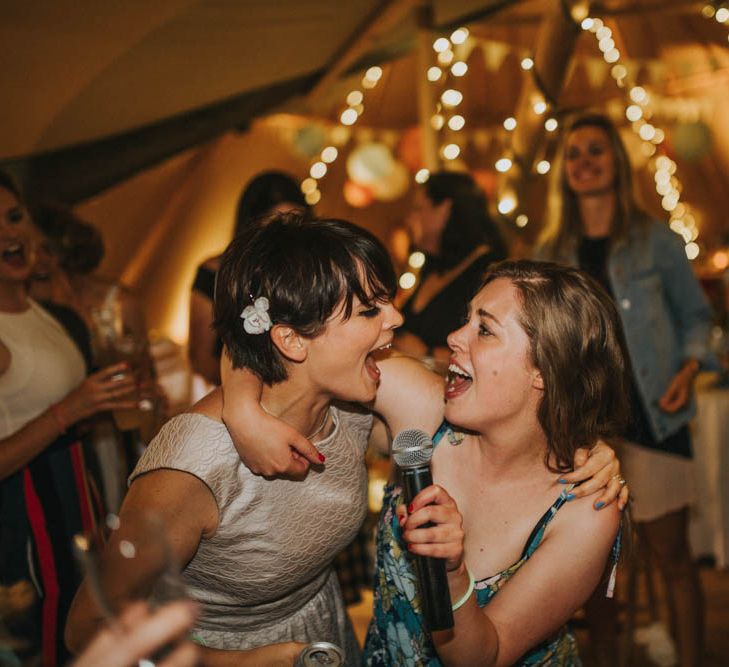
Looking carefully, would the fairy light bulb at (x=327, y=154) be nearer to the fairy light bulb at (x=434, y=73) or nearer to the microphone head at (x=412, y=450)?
the fairy light bulb at (x=434, y=73)

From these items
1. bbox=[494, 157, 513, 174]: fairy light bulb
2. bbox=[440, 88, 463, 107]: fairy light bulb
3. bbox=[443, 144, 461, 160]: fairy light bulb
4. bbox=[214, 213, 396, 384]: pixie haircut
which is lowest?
bbox=[214, 213, 396, 384]: pixie haircut

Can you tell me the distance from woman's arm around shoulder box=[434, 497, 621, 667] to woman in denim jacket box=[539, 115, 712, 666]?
1.32m

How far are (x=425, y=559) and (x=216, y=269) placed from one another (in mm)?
1776

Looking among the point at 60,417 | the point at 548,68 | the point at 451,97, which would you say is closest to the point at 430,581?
the point at 60,417

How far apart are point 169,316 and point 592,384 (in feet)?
18.6

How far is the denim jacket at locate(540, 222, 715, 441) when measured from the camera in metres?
2.79

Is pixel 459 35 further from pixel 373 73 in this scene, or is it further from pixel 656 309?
pixel 656 309

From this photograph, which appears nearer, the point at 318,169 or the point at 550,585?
the point at 550,585

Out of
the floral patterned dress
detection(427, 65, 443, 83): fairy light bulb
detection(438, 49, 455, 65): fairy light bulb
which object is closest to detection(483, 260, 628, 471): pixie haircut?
the floral patterned dress

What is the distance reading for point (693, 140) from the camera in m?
7.00

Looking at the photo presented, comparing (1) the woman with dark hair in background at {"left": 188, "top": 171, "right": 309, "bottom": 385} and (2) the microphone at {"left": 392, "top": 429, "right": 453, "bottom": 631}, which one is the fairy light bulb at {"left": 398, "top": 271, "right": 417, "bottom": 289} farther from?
(2) the microphone at {"left": 392, "top": 429, "right": 453, "bottom": 631}

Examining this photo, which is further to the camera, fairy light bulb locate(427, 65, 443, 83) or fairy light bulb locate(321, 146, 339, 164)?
fairy light bulb locate(321, 146, 339, 164)

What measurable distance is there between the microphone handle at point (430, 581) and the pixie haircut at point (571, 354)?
49 cm

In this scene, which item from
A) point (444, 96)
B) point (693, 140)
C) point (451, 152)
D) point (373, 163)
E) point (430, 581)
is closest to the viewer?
point (430, 581)
